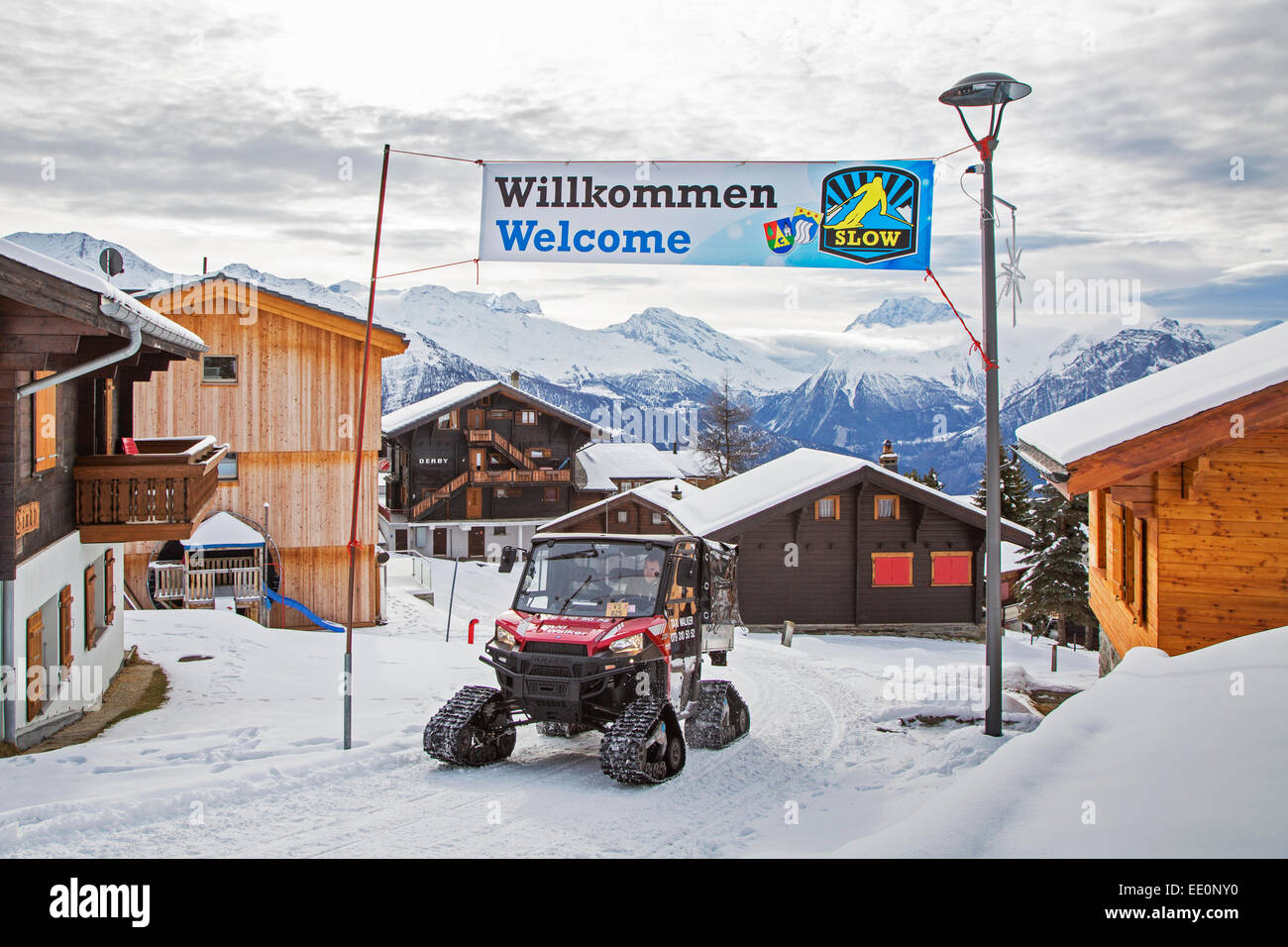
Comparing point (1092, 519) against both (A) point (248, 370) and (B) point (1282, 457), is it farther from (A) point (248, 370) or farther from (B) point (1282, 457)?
(A) point (248, 370)

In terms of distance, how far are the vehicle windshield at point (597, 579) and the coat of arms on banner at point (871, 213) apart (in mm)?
3827

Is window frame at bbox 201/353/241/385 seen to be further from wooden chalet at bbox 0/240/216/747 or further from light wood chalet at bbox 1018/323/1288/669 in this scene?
light wood chalet at bbox 1018/323/1288/669

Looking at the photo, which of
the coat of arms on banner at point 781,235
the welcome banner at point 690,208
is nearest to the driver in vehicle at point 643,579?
the welcome banner at point 690,208

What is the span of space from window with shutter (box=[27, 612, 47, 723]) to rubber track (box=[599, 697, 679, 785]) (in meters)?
6.77

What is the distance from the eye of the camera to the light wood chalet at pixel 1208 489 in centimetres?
1021

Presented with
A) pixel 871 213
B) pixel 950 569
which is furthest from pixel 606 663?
pixel 950 569

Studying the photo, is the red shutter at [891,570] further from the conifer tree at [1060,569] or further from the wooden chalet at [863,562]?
the conifer tree at [1060,569]

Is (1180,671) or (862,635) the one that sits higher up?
(1180,671)

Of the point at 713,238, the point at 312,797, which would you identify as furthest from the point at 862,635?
the point at 312,797

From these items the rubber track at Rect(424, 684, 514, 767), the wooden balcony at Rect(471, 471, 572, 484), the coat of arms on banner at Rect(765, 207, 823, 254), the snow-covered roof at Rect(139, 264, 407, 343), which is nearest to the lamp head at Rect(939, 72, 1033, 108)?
the coat of arms on banner at Rect(765, 207, 823, 254)

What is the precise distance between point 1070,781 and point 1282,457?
5974mm

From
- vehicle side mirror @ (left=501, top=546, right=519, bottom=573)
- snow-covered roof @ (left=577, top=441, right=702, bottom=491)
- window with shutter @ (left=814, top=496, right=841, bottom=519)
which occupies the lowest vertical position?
vehicle side mirror @ (left=501, top=546, right=519, bottom=573)

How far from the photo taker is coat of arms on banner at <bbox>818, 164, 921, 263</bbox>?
10094 millimetres
